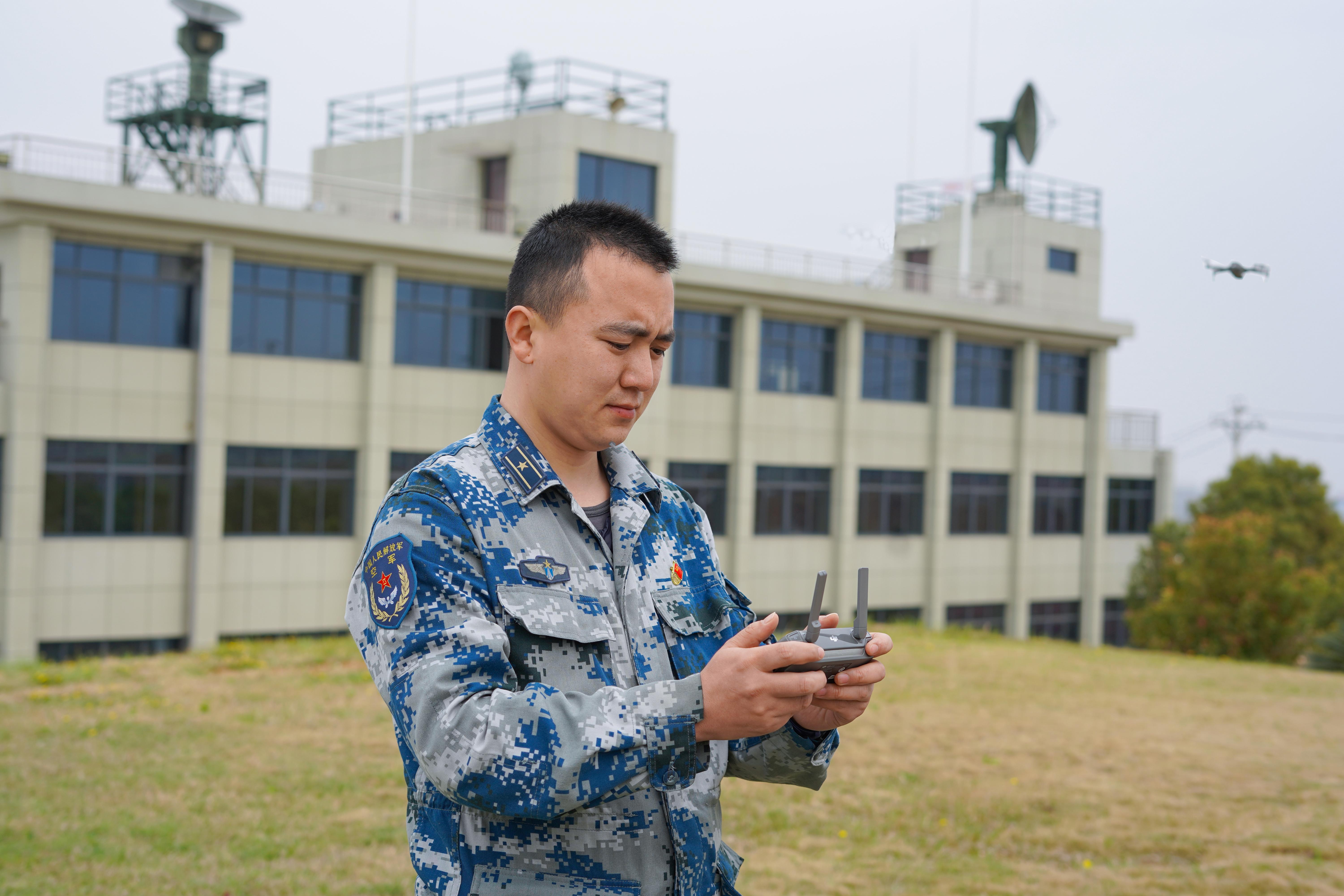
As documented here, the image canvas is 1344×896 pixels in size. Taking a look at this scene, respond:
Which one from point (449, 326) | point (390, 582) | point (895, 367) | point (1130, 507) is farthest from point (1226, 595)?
point (390, 582)

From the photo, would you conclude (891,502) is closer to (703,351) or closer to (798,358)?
(798,358)

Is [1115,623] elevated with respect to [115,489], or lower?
lower

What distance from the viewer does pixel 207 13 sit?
2308cm

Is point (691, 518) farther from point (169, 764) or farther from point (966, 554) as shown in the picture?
point (966, 554)

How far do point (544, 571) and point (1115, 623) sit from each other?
122ft

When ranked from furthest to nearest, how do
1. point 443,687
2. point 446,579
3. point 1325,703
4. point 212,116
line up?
point 212,116, point 1325,703, point 446,579, point 443,687

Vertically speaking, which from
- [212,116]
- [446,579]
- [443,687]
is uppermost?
[212,116]

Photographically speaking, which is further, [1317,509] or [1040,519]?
[1317,509]

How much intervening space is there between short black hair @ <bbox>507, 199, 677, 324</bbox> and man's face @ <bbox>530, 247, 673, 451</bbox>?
0.8 inches

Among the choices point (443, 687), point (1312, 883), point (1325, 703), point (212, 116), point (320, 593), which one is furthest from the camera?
point (212, 116)

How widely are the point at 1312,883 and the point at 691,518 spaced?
609 centimetres

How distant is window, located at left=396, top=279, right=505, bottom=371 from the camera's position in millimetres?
22719

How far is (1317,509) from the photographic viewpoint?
138 feet

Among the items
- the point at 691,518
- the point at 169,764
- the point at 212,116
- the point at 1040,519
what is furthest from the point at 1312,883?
the point at 1040,519
